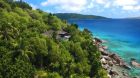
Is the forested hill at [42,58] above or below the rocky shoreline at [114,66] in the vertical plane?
above

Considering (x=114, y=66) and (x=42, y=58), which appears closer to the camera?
(x=42, y=58)

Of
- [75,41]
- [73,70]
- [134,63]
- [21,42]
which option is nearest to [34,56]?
[21,42]

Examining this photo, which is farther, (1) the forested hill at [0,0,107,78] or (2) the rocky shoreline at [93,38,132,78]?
(2) the rocky shoreline at [93,38,132,78]

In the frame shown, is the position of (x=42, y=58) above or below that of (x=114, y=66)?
above

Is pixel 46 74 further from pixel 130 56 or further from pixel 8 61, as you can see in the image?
pixel 130 56

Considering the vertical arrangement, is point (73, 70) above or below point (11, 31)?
below

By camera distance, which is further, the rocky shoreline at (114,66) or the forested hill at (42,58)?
the rocky shoreline at (114,66)

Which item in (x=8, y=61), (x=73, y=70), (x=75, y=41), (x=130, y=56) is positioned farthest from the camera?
(x=130, y=56)

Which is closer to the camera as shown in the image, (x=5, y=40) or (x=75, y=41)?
(x=5, y=40)

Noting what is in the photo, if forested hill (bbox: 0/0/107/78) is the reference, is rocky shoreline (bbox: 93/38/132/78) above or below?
below

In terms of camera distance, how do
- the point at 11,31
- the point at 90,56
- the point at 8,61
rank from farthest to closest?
the point at 90,56, the point at 11,31, the point at 8,61

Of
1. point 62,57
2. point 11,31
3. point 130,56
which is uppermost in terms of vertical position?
point 11,31
